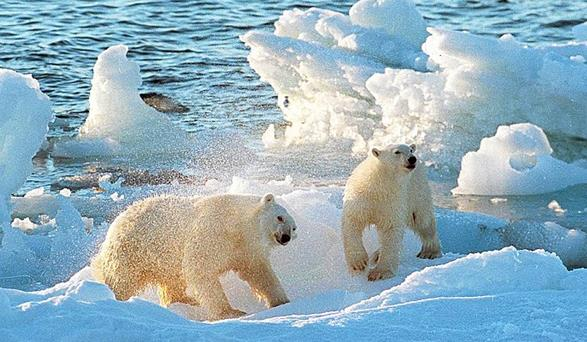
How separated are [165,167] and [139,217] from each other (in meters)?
4.49

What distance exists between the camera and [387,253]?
5.36 metres

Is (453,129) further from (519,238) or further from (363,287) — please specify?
(363,287)

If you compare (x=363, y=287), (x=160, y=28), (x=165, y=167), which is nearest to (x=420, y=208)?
(x=363, y=287)

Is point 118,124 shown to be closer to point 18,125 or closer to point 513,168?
point 18,125

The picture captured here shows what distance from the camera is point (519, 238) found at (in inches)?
293

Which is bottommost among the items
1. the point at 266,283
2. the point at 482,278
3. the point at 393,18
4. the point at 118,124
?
the point at 118,124

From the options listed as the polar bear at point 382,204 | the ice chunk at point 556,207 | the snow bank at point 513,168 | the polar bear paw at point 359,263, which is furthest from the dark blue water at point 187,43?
the polar bear paw at point 359,263

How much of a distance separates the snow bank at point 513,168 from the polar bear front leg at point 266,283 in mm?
3771

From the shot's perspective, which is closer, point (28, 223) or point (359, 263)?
point (359, 263)

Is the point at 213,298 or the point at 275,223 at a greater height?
the point at 275,223

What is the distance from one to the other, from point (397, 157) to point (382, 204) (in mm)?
246

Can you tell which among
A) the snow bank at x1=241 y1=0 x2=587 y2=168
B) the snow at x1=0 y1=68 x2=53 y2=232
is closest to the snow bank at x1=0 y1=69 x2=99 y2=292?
the snow at x1=0 y1=68 x2=53 y2=232

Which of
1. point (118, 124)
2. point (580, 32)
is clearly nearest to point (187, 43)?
point (118, 124)

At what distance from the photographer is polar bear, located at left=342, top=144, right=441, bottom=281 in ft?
17.5
